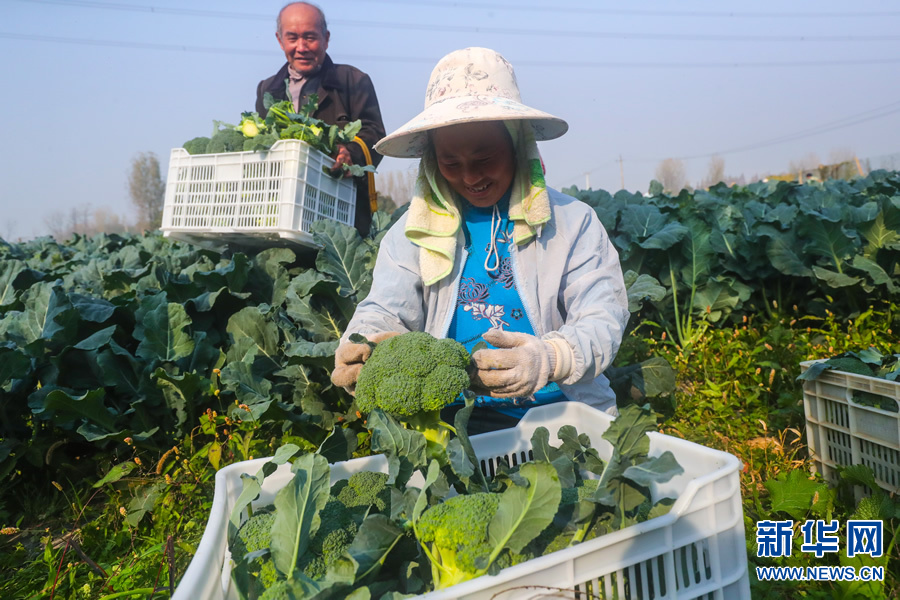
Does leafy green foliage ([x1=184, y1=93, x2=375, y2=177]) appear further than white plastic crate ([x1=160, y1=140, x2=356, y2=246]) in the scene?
Yes

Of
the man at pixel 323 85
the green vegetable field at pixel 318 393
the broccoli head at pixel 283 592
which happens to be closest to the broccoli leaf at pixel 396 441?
the green vegetable field at pixel 318 393

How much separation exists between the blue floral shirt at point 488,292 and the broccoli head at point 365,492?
0.83 metres

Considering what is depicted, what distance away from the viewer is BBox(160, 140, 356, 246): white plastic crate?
3.39 metres

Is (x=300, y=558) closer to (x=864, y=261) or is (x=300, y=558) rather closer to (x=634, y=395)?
(x=634, y=395)

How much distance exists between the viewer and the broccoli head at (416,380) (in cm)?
144

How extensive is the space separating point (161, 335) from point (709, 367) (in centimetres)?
316

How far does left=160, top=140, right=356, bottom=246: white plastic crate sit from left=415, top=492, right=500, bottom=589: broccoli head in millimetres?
2568

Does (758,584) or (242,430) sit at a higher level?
(242,430)

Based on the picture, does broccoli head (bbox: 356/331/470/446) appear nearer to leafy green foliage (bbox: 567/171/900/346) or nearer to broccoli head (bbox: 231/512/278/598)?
broccoli head (bbox: 231/512/278/598)

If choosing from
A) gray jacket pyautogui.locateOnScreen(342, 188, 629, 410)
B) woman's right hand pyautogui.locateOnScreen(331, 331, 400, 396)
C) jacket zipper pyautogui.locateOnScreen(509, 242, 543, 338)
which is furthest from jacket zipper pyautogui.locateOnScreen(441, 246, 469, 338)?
woman's right hand pyautogui.locateOnScreen(331, 331, 400, 396)

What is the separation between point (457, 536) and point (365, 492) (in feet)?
1.13

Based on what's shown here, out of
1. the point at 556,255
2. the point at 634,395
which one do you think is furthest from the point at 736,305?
the point at 556,255

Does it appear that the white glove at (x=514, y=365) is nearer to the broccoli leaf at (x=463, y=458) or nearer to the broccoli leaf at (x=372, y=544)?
the broccoli leaf at (x=463, y=458)

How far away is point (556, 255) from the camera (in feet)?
6.89
